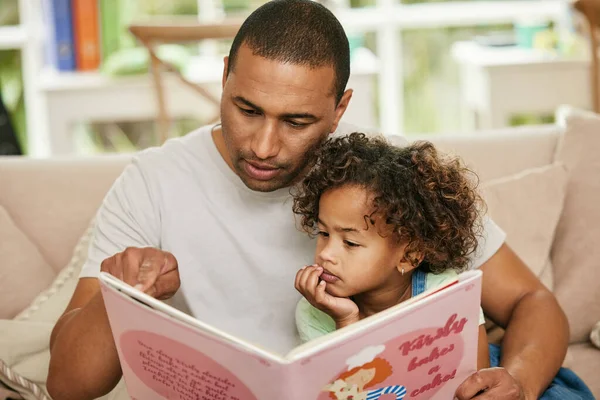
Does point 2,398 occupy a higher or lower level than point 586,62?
lower

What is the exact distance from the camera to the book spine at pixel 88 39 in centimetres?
405

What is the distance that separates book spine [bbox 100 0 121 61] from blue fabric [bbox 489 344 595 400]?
2884 millimetres

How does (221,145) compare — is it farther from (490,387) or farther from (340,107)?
(490,387)

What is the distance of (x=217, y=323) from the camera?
1691 millimetres

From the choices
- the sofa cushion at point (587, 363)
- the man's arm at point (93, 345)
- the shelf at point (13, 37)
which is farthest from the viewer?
the shelf at point (13, 37)

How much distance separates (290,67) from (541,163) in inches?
38.5

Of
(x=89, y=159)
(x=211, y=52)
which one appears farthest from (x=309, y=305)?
(x=211, y=52)

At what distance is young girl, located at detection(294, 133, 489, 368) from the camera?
1482 millimetres

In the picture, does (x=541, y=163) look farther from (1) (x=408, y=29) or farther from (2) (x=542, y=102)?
(1) (x=408, y=29)

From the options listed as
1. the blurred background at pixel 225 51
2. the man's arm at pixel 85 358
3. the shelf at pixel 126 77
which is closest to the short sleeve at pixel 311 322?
the man's arm at pixel 85 358

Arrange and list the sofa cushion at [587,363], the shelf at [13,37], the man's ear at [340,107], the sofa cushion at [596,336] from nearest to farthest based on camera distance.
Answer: the man's ear at [340,107] < the sofa cushion at [587,363] < the sofa cushion at [596,336] < the shelf at [13,37]

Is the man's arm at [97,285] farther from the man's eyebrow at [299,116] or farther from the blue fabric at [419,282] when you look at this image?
the blue fabric at [419,282]

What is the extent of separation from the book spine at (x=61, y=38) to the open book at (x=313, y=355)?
2.99 meters

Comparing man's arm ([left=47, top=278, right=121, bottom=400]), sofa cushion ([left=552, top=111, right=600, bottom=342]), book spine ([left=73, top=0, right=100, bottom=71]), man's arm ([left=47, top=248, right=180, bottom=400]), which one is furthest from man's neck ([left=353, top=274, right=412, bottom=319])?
book spine ([left=73, top=0, right=100, bottom=71])
